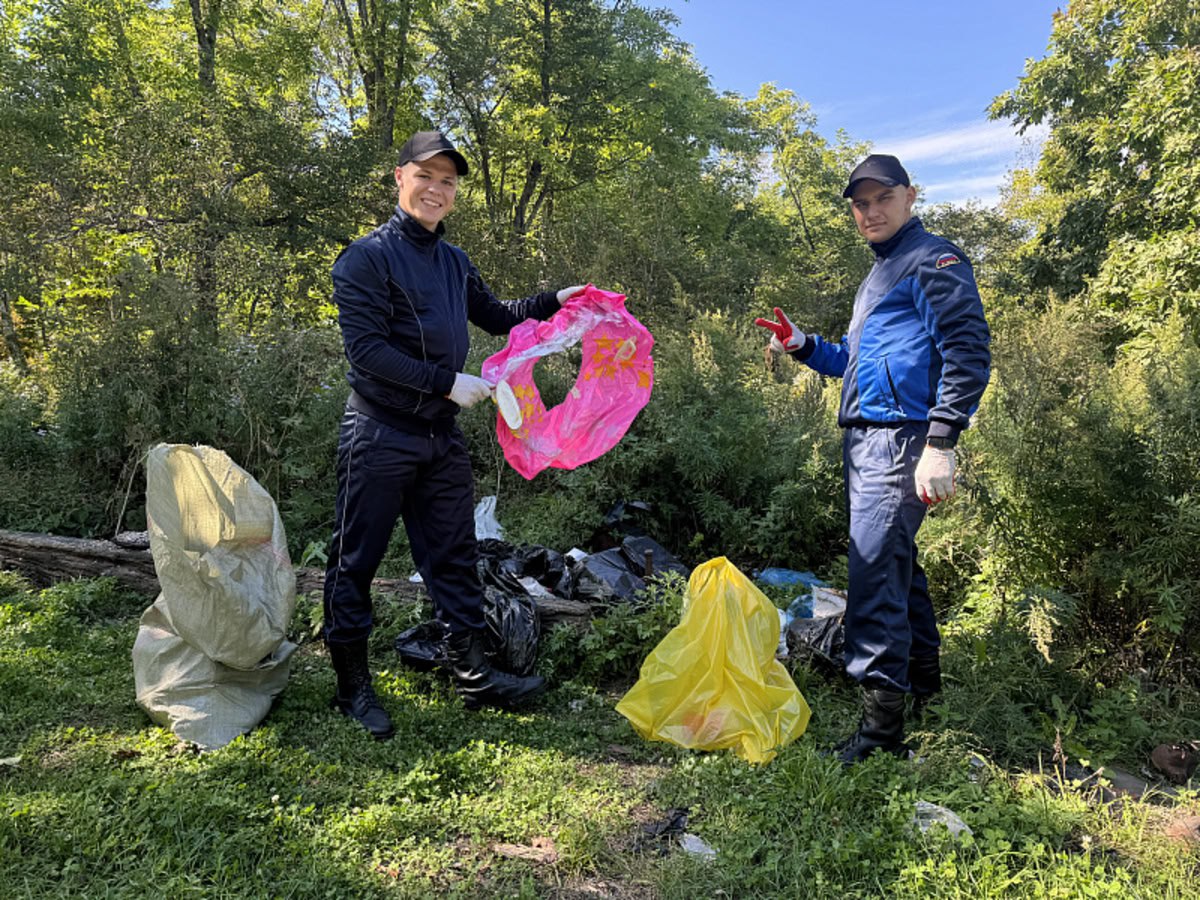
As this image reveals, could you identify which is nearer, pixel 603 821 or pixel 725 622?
pixel 603 821

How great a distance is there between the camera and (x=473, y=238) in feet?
40.5

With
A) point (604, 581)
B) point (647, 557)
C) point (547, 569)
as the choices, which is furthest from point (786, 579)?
point (547, 569)

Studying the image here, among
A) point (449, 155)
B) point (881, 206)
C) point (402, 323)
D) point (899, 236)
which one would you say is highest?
point (449, 155)

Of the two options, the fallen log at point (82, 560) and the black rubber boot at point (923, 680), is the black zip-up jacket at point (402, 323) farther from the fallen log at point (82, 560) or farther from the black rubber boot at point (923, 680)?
the black rubber boot at point (923, 680)

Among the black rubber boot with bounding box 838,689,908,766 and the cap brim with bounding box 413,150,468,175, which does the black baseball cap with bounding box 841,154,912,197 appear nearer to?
the cap brim with bounding box 413,150,468,175

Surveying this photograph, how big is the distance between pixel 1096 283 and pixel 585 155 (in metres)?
10.2

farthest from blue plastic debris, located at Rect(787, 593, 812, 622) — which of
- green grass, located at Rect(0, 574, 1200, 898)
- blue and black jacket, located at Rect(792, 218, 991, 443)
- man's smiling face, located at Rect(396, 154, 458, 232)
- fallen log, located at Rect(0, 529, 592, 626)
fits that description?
man's smiling face, located at Rect(396, 154, 458, 232)

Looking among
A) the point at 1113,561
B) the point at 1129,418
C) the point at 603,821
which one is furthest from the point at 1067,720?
the point at 603,821

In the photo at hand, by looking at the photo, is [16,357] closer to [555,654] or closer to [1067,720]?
[555,654]

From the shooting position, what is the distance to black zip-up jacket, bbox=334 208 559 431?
2494mm

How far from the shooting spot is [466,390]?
2535mm

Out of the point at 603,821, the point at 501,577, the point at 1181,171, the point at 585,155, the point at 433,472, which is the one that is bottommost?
the point at 603,821

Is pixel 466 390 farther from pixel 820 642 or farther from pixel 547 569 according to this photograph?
pixel 820 642

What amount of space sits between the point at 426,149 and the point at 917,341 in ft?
6.22
